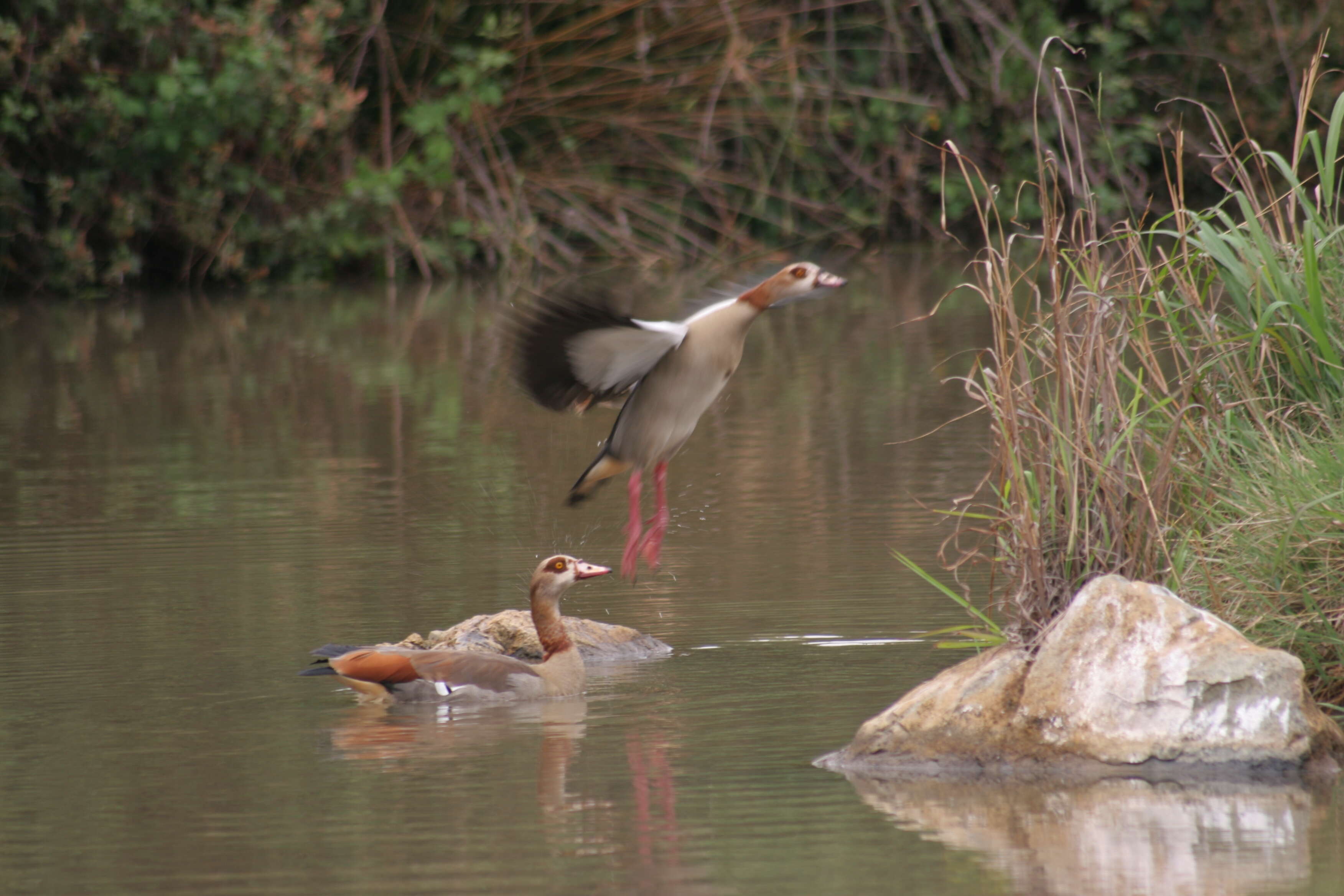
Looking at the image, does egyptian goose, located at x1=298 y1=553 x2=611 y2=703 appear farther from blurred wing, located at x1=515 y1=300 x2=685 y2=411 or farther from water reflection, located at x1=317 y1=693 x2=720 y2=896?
blurred wing, located at x1=515 y1=300 x2=685 y2=411

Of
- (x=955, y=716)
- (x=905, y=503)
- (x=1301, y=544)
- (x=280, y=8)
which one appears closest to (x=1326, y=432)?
(x=1301, y=544)

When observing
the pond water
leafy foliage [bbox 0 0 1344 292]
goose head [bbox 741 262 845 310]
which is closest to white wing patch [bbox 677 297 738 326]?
goose head [bbox 741 262 845 310]

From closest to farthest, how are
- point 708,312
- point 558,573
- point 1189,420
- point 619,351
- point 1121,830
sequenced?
1. point 1121,830
2. point 1189,420
3. point 558,573
4. point 619,351
5. point 708,312

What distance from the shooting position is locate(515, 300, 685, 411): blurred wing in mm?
7312

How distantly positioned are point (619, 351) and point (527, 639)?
3.47 feet

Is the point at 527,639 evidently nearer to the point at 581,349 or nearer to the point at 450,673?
the point at 450,673

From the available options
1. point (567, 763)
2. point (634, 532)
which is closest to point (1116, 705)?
point (567, 763)

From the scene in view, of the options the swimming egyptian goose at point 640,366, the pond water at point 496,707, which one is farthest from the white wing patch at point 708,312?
the pond water at point 496,707

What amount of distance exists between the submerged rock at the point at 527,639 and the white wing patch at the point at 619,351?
2.88 ft

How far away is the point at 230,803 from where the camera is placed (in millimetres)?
5570

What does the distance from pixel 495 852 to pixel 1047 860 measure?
4.09 feet

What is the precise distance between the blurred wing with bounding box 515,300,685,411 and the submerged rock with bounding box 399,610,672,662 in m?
0.78

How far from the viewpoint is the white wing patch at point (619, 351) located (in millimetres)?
7449

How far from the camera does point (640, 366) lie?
7918 mm
